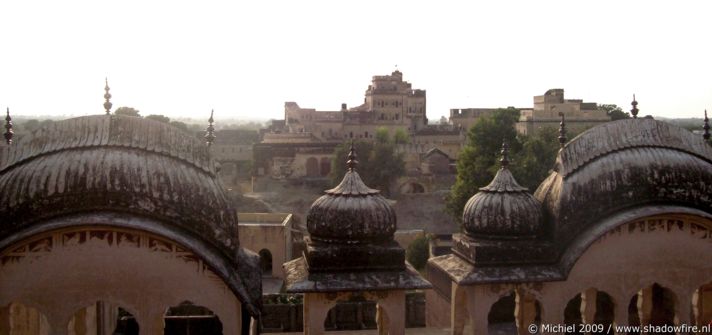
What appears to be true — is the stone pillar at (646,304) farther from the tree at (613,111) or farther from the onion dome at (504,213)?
the tree at (613,111)

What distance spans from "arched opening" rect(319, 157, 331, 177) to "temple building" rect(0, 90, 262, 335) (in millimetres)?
41519

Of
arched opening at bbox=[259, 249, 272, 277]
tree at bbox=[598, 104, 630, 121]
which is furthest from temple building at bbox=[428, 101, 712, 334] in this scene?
tree at bbox=[598, 104, 630, 121]

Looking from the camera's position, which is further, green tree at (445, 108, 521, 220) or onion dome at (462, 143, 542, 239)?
green tree at (445, 108, 521, 220)

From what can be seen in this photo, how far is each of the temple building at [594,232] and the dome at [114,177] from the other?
3636 millimetres

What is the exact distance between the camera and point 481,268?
30.7 ft

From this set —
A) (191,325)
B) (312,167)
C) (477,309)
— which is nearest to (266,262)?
(191,325)

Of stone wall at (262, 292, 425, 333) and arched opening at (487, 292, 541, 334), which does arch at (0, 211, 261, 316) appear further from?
stone wall at (262, 292, 425, 333)

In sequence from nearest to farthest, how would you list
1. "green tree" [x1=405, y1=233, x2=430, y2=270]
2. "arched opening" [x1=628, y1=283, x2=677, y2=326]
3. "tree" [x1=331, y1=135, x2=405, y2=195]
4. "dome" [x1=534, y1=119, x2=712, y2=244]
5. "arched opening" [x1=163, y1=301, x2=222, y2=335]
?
"dome" [x1=534, y1=119, x2=712, y2=244] < "arched opening" [x1=628, y1=283, x2=677, y2=326] < "arched opening" [x1=163, y1=301, x2=222, y2=335] < "green tree" [x1=405, y1=233, x2=430, y2=270] < "tree" [x1=331, y1=135, x2=405, y2=195]

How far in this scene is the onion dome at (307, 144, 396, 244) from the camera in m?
9.12

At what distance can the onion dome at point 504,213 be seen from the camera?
9523 millimetres

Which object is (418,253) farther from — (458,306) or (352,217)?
(352,217)

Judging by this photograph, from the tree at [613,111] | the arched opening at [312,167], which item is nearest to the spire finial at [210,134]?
the arched opening at [312,167]

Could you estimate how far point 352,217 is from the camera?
30.0 feet

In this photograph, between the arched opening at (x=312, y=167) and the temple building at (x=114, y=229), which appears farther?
the arched opening at (x=312, y=167)
